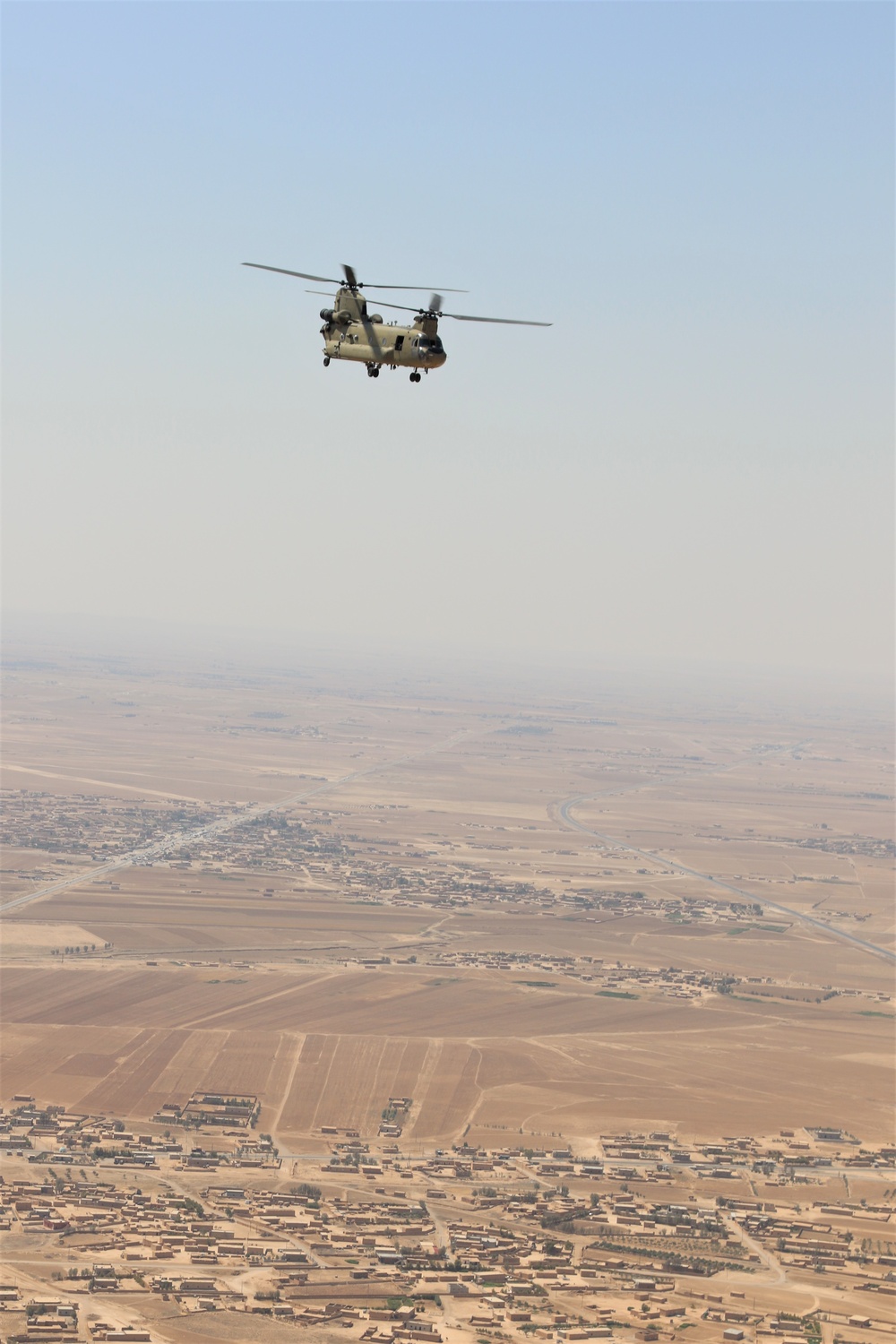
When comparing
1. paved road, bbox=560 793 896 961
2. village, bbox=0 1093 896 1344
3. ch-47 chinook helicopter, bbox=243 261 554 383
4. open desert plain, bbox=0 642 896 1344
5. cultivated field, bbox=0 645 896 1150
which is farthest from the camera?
paved road, bbox=560 793 896 961

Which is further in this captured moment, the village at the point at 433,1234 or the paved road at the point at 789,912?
the paved road at the point at 789,912

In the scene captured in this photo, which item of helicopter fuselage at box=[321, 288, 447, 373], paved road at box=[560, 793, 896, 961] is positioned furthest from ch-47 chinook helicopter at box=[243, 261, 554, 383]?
paved road at box=[560, 793, 896, 961]

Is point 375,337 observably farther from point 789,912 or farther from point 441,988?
point 789,912

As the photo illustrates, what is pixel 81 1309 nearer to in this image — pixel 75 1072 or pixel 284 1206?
pixel 284 1206

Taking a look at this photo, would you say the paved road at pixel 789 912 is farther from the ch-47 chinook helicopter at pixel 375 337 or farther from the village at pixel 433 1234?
the ch-47 chinook helicopter at pixel 375 337

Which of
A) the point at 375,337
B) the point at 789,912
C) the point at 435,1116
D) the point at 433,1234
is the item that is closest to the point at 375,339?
the point at 375,337

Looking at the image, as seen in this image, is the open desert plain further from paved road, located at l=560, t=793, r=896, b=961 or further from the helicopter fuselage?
the helicopter fuselage

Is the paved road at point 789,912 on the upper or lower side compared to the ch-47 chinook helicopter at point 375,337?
lower

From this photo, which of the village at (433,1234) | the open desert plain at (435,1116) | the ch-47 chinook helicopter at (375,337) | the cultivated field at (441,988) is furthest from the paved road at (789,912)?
the ch-47 chinook helicopter at (375,337)
